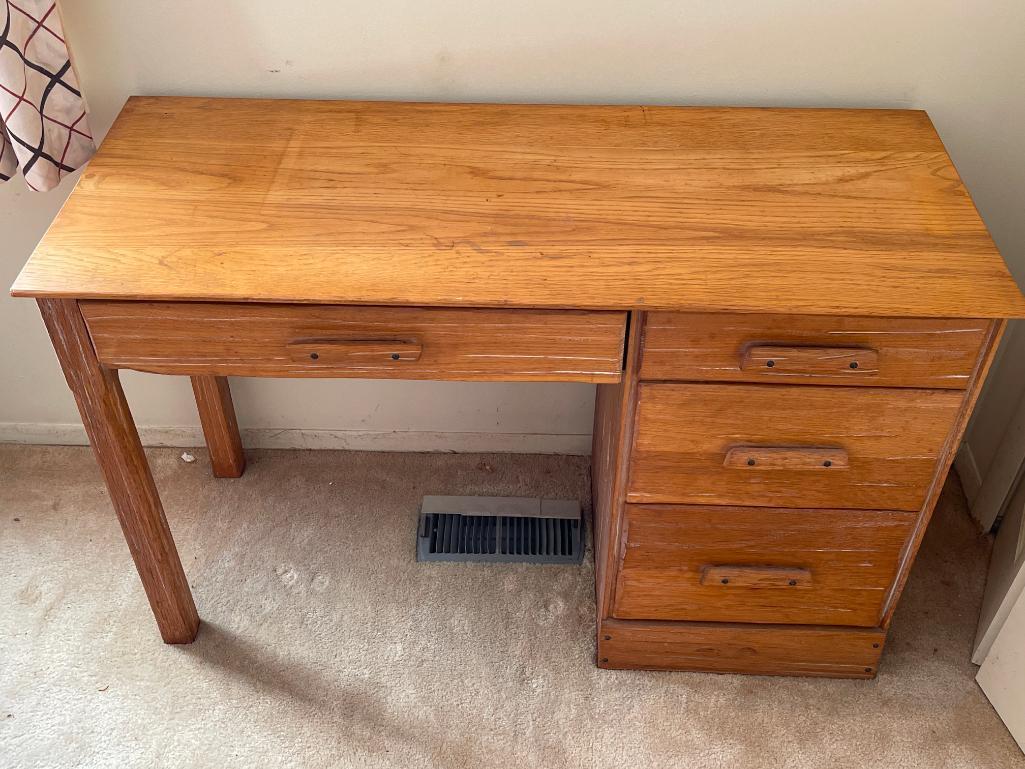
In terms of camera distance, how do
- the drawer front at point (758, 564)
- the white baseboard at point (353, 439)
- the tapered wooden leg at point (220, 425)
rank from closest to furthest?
the drawer front at point (758, 564)
the tapered wooden leg at point (220, 425)
the white baseboard at point (353, 439)

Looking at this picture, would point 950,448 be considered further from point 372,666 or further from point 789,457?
point 372,666

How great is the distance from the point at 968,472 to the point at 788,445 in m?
0.84

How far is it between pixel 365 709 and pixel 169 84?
106 cm

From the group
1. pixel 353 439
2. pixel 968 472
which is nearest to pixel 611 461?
pixel 353 439

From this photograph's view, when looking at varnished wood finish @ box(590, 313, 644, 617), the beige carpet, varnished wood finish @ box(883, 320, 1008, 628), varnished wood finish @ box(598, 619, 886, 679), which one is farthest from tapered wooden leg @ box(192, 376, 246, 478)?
varnished wood finish @ box(883, 320, 1008, 628)

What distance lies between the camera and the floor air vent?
1.76 metres

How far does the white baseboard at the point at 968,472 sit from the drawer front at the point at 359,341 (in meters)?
1.03

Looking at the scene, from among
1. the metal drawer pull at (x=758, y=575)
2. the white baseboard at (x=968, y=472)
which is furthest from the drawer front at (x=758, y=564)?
the white baseboard at (x=968, y=472)

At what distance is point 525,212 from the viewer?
4.03ft

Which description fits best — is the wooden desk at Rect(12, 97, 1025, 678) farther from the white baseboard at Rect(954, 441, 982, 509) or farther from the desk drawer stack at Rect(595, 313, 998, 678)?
the white baseboard at Rect(954, 441, 982, 509)

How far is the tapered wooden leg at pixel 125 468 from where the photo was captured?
3.90 feet

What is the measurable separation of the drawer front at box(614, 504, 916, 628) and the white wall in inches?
25.9

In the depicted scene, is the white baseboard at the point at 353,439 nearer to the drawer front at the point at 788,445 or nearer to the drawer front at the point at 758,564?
the drawer front at the point at 758,564

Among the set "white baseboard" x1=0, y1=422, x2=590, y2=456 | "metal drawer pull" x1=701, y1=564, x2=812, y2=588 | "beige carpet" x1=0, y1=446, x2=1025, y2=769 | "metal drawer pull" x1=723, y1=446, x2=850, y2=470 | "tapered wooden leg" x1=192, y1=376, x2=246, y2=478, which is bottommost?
"beige carpet" x1=0, y1=446, x2=1025, y2=769
